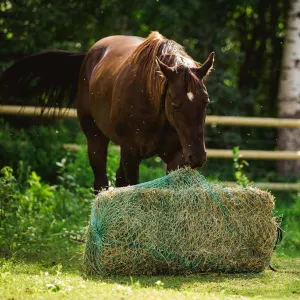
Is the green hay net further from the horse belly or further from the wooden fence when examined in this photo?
the wooden fence

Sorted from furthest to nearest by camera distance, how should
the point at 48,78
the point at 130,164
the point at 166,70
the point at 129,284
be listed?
the point at 48,78 → the point at 130,164 → the point at 166,70 → the point at 129,284

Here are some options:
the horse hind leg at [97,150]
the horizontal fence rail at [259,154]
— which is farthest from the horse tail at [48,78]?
the horizontal fence rail at [259,154]

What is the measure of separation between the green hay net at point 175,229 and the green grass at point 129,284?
3.9 inches

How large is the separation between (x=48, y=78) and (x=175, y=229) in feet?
11.0

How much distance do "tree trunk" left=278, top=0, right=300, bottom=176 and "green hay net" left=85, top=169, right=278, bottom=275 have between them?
5421mm

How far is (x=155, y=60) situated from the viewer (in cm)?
594

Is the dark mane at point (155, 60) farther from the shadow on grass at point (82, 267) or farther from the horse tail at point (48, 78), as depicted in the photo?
the horse tail at point (48, 78)

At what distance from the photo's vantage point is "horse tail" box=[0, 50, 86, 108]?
26.1 feet

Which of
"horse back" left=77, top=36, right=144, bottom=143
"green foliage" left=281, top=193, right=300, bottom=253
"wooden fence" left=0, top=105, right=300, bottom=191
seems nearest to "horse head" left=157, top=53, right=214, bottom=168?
"horse back" left=77, top=36, right=144, bottom=143

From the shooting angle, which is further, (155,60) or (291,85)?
(291,85)

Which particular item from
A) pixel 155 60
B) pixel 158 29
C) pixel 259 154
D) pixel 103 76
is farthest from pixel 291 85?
pixel 155 60

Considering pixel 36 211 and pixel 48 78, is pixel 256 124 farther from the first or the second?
pixel 36 211

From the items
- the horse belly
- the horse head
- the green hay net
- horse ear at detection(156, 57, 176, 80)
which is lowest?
the green hay net

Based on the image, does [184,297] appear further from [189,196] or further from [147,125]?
[147,125]
